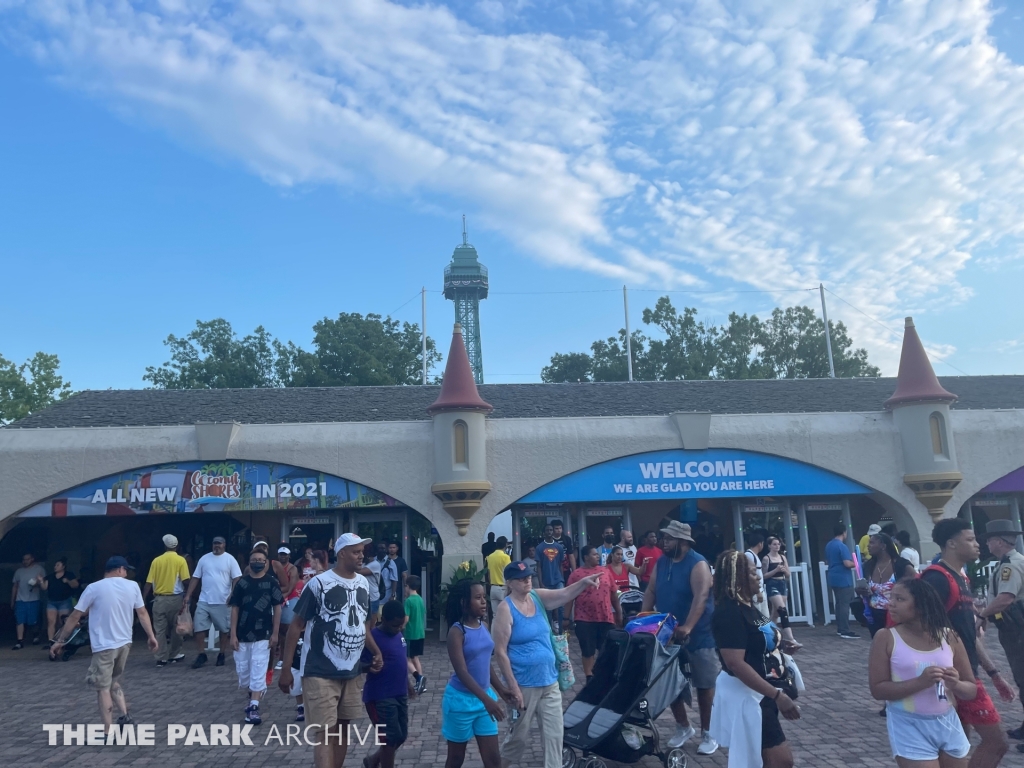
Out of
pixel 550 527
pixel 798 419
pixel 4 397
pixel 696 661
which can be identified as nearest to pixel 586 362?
pixel 4 397

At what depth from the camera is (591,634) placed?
854 cm

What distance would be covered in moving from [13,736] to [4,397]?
98.6 ft

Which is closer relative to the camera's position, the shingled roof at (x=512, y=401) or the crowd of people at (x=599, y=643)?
the crowd of people at (x=599, y=643)

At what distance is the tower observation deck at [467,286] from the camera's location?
85875 mm

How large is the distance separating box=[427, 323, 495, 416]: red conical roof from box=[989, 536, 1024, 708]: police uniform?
350 inches

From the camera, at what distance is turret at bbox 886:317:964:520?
1451 cm

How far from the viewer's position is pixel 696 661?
672 centimetres

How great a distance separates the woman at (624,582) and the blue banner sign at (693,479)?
306cm

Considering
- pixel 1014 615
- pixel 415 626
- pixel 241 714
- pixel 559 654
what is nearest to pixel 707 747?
pixel 559 654

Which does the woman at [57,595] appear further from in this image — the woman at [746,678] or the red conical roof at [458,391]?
the woman at [746,678]

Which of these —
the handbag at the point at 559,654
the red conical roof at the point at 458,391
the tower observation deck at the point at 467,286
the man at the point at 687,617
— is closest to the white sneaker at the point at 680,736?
the man at the point at 687,617

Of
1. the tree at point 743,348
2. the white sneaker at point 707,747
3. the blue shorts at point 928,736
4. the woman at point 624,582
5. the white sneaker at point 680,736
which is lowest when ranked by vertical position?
the white sneaker at point 707,747

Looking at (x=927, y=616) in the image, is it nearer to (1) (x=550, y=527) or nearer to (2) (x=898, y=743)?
(2) (x=898, y=743)

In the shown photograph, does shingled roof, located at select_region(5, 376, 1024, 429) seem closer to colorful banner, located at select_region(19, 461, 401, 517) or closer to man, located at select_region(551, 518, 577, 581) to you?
colorful banner, located at select_region(19, 461, 401, 517)
